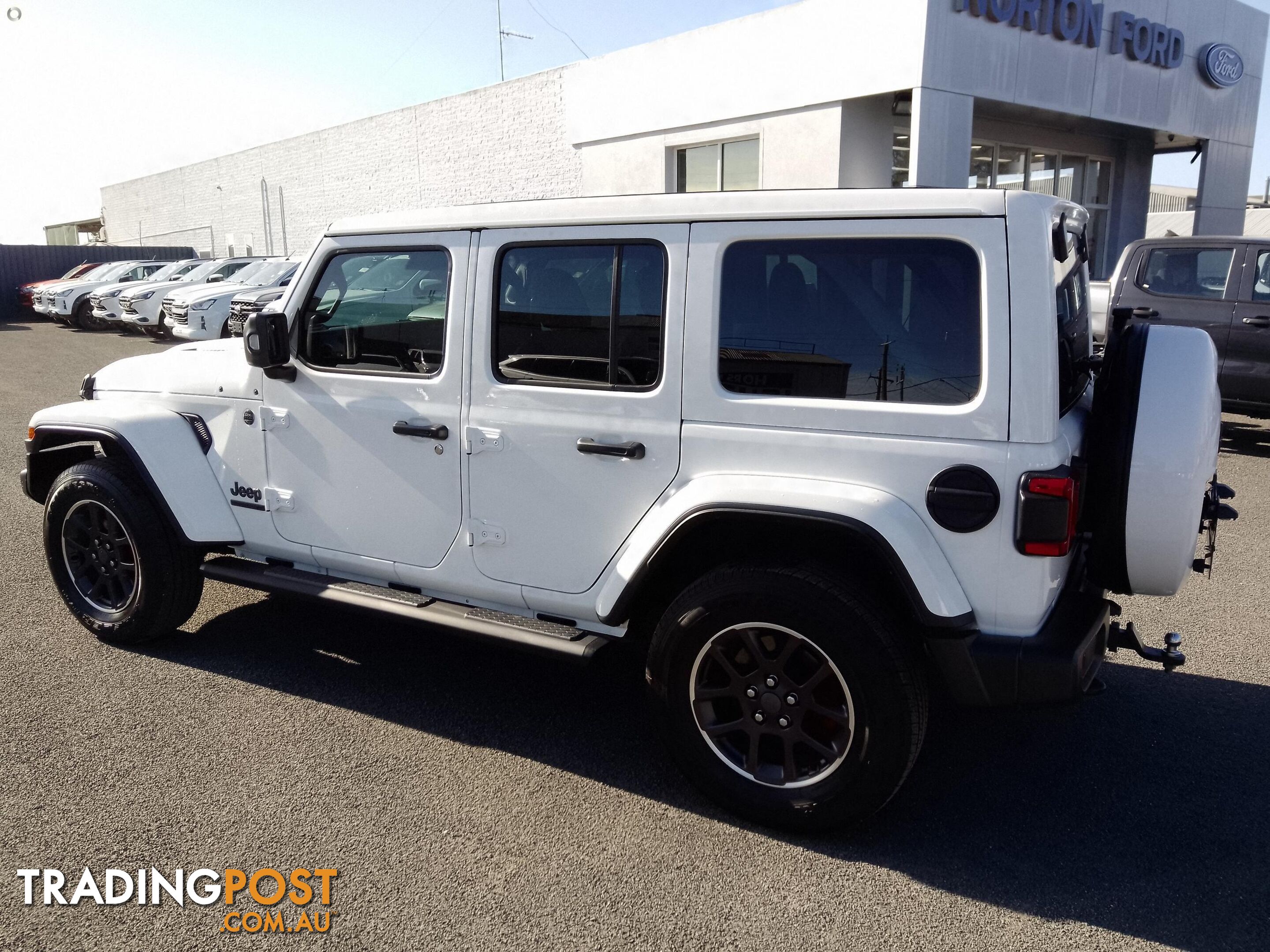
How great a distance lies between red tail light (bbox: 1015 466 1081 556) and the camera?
265 centimetres

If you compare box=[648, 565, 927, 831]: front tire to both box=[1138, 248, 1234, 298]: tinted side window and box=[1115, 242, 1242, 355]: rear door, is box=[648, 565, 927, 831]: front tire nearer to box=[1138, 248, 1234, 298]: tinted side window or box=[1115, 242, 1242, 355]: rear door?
box=[1115, 242, 1242, 355]: rear door

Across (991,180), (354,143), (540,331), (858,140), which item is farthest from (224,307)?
(540,331)

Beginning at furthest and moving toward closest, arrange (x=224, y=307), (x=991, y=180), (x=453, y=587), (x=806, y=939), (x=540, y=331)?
(x=224, y=307) < (x=991, y=180) < (x=453, y=587) < (x=540, y=331) < (x=806, y=939)

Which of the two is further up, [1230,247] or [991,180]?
[991,180]

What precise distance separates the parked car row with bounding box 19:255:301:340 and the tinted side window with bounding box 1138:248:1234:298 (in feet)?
36.5

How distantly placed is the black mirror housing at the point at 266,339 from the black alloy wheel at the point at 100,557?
3.63 feet

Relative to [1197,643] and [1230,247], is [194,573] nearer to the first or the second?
[1197,643]

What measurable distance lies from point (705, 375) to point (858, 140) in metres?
A: 12.7

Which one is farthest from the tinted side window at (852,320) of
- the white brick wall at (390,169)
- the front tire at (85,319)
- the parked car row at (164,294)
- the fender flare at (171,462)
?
the front tire at (85,319)

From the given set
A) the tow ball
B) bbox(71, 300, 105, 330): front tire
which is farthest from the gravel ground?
bbox(71, 300, 105, 330): front tire

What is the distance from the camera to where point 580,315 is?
10.9ft

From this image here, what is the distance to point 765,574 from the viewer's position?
117 inches

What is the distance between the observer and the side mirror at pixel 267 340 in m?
3.76

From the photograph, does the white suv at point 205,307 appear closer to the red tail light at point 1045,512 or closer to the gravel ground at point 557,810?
the gravel ground at point 557,810
